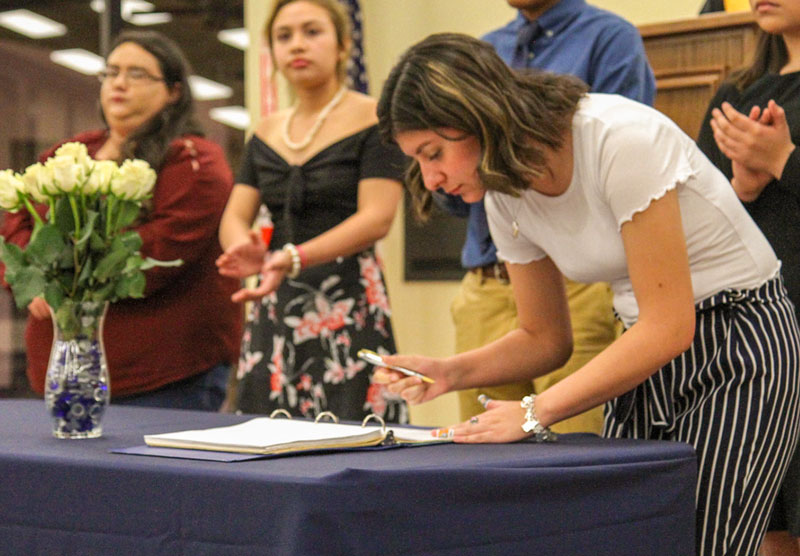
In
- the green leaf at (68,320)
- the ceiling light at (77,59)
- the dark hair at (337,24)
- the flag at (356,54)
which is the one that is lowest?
the green leaf at (68,320)

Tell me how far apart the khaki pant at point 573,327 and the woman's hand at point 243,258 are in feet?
1.58

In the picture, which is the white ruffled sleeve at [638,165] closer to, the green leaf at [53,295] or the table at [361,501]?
the table at [361,501]

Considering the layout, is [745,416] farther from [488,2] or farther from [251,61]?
[251,61]

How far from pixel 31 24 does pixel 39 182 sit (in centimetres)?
445

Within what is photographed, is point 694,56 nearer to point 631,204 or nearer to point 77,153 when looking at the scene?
point 631,204

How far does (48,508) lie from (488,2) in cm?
340

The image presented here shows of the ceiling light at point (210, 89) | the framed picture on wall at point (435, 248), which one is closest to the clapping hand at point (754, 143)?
the framed picture on wall at point (435, 248)

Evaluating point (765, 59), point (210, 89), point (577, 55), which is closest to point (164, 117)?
point (577, 55)

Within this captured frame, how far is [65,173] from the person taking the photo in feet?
4.91

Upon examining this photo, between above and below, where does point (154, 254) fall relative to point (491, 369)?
above

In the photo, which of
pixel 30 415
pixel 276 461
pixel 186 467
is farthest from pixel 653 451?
pixel 30 415

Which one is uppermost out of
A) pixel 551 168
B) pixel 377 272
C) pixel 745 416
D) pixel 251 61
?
pixel 251 61

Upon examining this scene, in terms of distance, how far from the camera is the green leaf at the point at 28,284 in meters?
1.50

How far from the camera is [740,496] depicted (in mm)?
1481
